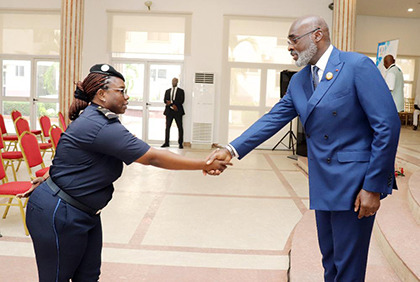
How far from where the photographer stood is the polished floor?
3.32m

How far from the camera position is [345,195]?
78.0 inches

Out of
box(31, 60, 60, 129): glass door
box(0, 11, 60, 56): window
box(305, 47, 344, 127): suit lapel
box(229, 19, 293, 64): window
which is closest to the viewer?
box(305, 47, 344, 127): suit lapel

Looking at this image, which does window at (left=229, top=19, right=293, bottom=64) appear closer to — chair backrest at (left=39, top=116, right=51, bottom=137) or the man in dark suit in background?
the man in dark suit in background

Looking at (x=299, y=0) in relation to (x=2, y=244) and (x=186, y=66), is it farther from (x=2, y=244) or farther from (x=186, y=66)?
(x=2, y=244)

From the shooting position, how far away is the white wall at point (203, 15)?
11.4 m

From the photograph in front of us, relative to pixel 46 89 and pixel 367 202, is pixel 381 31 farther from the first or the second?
pixel 367 202

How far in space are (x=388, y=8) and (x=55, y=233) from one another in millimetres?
13628

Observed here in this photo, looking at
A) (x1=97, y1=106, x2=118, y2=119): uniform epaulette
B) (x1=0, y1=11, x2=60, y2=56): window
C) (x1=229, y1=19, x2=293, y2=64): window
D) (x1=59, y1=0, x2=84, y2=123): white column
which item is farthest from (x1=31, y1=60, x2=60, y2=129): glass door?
(x1=97, y1=106, x2=118, y2=119): uniform epaulette

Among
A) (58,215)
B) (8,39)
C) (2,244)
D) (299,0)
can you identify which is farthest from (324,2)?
(58,215)

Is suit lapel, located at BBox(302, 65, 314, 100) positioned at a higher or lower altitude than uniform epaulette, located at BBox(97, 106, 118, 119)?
higher


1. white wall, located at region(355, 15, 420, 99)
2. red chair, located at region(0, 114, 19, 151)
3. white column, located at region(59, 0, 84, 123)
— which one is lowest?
red chair, located at region(0, 114, 19, 151)

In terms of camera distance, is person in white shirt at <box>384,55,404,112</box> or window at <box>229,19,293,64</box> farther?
window at <box>229,19,293,64</box>

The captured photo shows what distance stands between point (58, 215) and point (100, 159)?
0.30 m

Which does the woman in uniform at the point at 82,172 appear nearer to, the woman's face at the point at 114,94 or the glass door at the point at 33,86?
the woman's face at the point at 114,94
